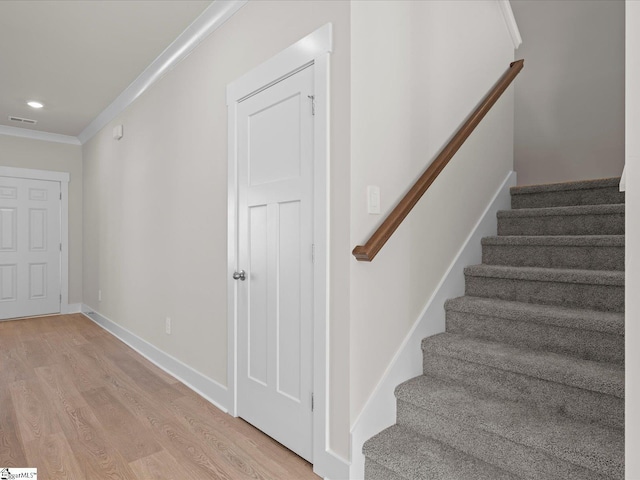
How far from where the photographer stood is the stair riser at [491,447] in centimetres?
142

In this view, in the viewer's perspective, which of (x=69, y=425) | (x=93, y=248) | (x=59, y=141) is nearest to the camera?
(x=69, y=425)

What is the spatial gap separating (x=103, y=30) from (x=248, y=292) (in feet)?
7.44

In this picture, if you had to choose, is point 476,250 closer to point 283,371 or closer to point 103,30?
point 283,371

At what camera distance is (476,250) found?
264 cm

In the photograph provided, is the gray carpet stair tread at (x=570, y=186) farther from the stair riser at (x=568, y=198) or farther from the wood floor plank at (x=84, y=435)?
the wood floor plank at (x=84, y=435)

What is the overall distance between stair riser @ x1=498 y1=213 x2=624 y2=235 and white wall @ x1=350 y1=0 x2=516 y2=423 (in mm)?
289

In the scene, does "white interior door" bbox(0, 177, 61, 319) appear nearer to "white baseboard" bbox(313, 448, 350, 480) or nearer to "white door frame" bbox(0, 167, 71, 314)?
"white door frame" bbox(0, 167, 71, 314)

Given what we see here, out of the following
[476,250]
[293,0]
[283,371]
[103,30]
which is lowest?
[283,371]

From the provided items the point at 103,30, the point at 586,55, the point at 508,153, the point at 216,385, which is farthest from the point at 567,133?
the point at 103,30

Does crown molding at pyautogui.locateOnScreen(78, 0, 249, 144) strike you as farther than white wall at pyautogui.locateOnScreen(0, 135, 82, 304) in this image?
No

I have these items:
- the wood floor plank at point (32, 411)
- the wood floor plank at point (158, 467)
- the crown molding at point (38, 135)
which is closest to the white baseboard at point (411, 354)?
the wood floor plank at point (158, 467)

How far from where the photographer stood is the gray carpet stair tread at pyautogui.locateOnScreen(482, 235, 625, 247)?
211cm

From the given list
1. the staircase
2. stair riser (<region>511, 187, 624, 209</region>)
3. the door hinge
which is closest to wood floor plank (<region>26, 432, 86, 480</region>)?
the staircase

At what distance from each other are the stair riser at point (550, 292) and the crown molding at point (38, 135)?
5854 mm
